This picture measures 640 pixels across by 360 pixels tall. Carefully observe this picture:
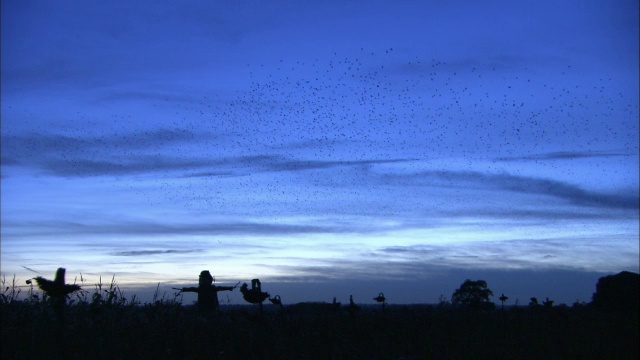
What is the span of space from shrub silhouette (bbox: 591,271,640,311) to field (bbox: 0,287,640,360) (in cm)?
2366

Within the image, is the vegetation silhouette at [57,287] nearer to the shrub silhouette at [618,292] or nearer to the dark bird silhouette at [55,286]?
the dark bird silhouette at [55,286]

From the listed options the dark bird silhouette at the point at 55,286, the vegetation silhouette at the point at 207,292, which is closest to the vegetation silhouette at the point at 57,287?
the dark bird silhouette at the point at 55,286

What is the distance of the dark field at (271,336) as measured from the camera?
10.9m

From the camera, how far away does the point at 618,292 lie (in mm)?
44812

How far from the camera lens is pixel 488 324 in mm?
21797

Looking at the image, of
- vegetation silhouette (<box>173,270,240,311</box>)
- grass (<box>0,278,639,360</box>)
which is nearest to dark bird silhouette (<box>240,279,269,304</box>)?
grass (<box>0,278,639,360</box>)

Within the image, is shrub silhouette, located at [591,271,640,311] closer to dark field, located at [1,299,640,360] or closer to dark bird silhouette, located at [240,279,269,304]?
dark field, located at [1,299,640,360]

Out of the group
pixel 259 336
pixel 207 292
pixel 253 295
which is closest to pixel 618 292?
pixel 207 292

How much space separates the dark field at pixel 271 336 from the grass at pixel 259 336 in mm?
24

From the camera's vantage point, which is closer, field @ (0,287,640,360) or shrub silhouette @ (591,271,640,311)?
field @ (0,287,640,360)

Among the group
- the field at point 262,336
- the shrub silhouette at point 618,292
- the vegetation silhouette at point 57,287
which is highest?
the shrub silhouette at point 618,292

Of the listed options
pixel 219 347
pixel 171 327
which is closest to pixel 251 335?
pixel 219 347

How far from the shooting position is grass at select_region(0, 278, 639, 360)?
1088 cm

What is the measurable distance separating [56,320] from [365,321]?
1011cm
